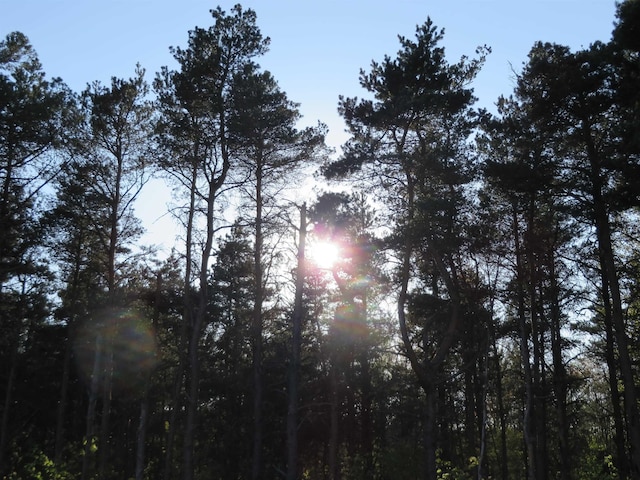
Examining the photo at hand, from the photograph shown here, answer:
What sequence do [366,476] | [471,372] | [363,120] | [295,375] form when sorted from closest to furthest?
[363,120] → [295,375] → [366,476] → [471,372]

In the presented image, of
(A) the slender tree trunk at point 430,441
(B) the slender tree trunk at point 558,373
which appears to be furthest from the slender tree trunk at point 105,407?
(B) the slender tree trunk at point 558,373

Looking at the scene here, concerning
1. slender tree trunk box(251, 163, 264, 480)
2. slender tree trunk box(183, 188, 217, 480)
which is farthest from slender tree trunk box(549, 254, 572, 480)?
slender tree trunk box(183, 188, 217, 480)

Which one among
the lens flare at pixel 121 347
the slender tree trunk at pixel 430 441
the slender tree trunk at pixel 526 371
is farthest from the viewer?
the lens flare at pixel 121 347

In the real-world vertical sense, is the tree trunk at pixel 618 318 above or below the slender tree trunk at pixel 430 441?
above

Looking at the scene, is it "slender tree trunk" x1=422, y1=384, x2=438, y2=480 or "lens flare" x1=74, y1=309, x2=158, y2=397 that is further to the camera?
"lens flare" x1=74, y1=309, x2=158, y2=397

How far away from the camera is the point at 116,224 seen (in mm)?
17969

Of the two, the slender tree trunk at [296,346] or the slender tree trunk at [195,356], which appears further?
the slender tree trunk at [296,346]

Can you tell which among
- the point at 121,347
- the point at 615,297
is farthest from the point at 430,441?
the point at 121,347

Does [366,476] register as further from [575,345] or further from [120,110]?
[120,110]

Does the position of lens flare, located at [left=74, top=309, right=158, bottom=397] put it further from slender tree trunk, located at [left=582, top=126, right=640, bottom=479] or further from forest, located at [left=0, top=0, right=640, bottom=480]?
slender tree trunk, located at [left=582, top=126, right=640, bottom=479]

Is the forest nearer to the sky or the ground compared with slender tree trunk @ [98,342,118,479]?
nearer to the sky

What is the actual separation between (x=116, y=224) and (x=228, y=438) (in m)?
12.6

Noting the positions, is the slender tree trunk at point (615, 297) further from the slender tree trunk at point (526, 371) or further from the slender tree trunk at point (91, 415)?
the slender tree trunk at point (91, 415)

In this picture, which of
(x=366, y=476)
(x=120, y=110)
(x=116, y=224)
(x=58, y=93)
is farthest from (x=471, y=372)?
(x=58, y=93)
